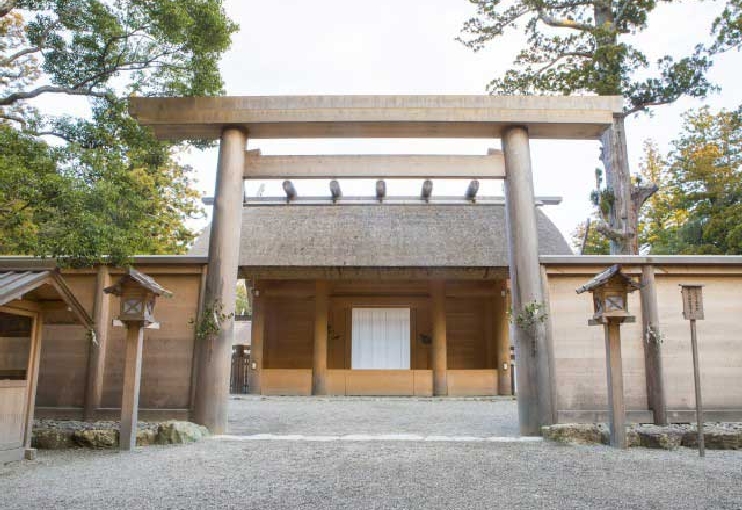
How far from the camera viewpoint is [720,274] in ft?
21.4

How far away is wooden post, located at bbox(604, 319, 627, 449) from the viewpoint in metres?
5.32

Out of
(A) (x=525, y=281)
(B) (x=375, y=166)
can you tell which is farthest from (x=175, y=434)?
(A) (x=525, y=281)

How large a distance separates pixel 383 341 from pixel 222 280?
26.2 ft

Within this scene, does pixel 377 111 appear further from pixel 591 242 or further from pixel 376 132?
pixel 591 242

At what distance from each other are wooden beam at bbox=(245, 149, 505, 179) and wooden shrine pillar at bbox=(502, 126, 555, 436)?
0.24 m

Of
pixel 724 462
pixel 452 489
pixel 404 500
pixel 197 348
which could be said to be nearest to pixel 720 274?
pixel 724 462

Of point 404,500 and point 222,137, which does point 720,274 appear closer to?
point 404,500

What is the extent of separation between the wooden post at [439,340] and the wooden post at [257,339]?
415 cm

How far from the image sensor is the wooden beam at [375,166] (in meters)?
6.75

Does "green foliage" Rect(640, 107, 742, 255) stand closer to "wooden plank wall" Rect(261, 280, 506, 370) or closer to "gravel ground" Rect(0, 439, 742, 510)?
"wooden plank wall" Rect(261, 280, 506, 370)

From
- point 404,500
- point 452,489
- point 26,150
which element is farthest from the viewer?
point 26,150

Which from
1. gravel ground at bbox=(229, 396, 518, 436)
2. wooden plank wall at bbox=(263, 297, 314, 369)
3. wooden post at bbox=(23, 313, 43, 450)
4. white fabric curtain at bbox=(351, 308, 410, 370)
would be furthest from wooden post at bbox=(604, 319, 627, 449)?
wooden plank wall at bbox=(263, 297, 314, 369)

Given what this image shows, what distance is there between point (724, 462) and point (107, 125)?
7.76 meters

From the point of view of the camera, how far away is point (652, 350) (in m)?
6.29
